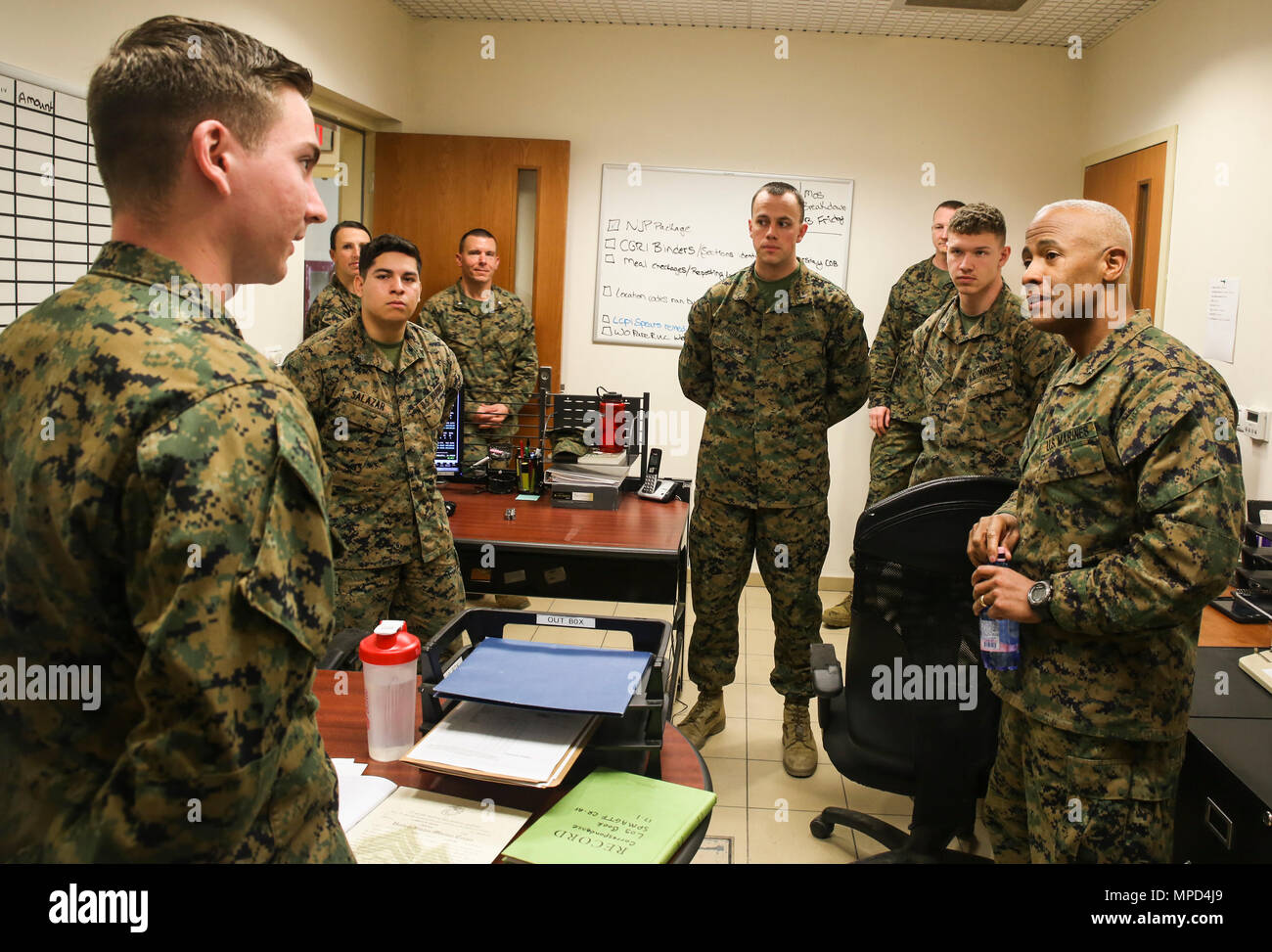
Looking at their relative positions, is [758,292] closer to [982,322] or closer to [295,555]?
[982,322]

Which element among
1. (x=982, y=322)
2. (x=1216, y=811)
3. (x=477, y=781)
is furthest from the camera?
(x=982, y=322)

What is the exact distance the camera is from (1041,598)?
1623mm

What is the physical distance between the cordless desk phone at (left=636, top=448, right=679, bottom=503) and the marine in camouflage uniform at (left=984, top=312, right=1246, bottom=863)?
1.77 metres

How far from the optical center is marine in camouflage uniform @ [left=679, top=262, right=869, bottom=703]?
3053 millimetres

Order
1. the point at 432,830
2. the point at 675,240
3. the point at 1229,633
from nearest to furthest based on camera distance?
the point at 432,830 → the point at 1229,633 → the point at 675,240

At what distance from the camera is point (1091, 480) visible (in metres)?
1.63

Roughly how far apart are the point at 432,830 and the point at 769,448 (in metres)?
2.11

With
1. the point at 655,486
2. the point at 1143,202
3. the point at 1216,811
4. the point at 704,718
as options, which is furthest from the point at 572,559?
the point at 1143,202

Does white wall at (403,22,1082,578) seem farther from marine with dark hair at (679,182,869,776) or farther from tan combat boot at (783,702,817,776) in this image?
tan combat boot at (783,702,817,776)
